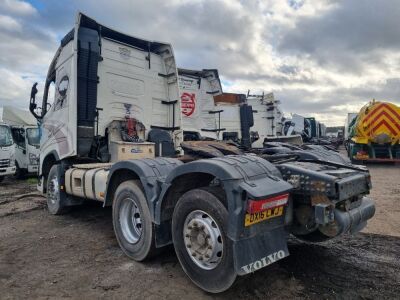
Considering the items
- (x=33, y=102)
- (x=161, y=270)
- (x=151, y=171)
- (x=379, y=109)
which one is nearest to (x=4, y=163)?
(x=33, y=102)

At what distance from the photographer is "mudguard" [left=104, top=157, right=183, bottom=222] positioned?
11.4 ft

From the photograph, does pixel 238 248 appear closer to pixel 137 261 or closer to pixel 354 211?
pixel 354 211

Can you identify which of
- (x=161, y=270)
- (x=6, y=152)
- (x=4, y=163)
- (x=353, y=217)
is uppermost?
(x=6, y=152)

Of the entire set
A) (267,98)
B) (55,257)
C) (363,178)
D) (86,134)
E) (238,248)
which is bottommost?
(55,257)

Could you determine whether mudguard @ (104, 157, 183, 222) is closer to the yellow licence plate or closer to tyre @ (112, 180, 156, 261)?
tyre @ (112, 180, 156, 261)

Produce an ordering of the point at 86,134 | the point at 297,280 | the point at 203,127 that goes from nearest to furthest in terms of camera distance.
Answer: the point at 297,280
the point at 86,134
the point at 203,127

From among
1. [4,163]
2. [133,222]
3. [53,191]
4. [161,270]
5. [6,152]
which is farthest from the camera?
[6,152]

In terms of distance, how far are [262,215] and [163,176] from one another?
1247 millimetres

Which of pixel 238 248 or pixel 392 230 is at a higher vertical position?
pixel 238 248

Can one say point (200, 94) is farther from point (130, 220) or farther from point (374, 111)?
point (374, 111)

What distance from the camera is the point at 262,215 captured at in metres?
2.80

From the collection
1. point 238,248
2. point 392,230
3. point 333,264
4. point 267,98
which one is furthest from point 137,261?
point 267,98

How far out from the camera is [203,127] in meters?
8.73

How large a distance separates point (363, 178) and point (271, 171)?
998 mm
